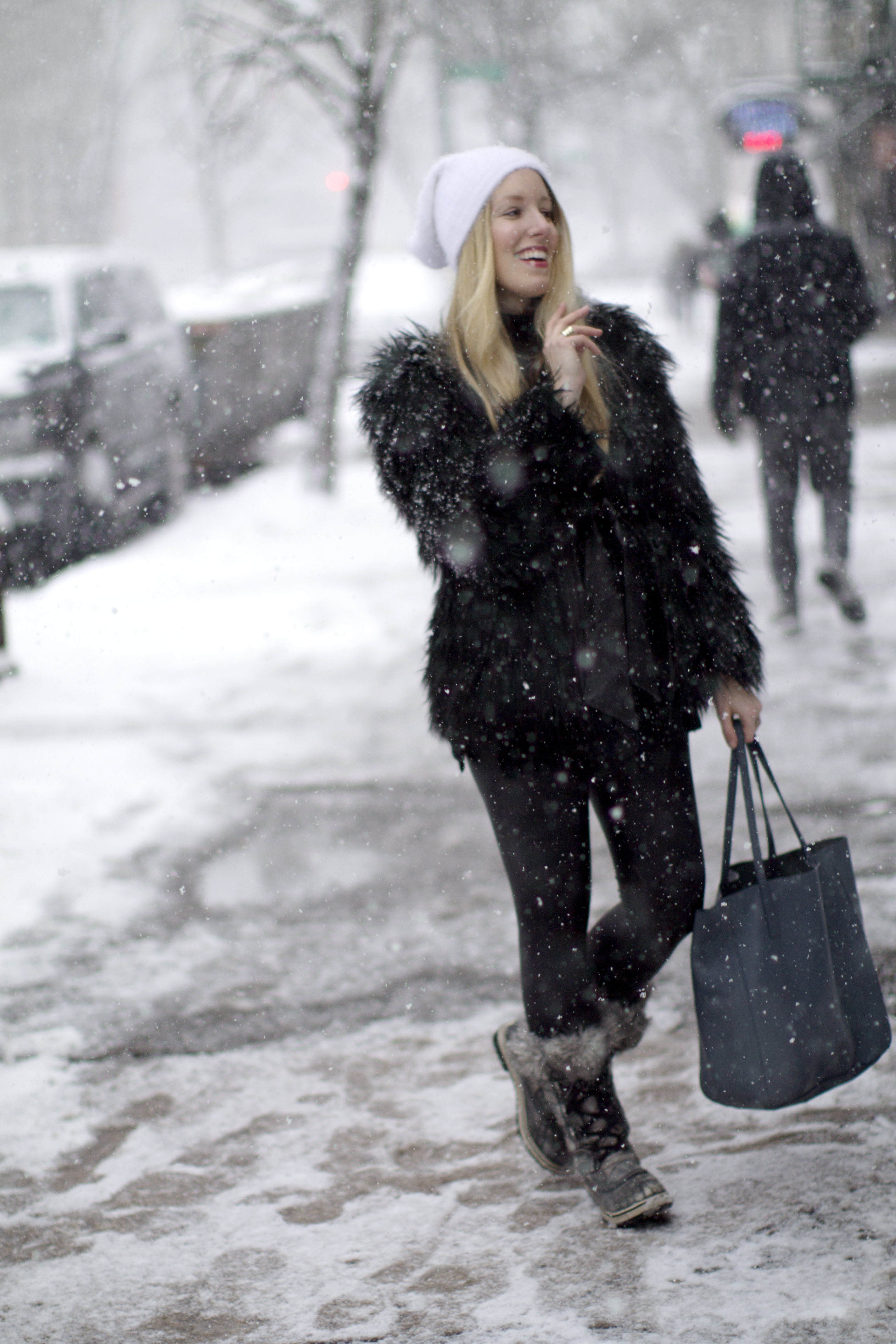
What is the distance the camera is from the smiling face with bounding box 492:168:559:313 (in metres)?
2.46

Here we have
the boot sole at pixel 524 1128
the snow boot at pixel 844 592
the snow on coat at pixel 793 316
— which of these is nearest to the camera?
the boot sole at pixel 524 1128

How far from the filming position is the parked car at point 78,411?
873cm

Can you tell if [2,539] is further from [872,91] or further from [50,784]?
[872,91]

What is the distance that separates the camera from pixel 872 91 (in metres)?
15.1

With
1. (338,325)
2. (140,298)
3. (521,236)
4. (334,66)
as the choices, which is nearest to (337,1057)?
(521,236)

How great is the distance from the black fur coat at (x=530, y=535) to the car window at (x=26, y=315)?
7.24 metres

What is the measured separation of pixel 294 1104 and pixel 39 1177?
1.83ft

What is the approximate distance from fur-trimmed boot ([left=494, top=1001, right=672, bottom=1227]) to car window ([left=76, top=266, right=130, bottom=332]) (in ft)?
25.2

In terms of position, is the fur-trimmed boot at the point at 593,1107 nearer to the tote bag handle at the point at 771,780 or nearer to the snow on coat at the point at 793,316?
the tote bag handle at the point at 771,780

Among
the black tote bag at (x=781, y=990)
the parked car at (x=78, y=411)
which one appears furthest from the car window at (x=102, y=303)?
the black tote bag at (x=781, y=990)

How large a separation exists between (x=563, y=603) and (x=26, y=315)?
780cm

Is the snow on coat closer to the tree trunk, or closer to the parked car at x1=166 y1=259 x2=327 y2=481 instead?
the tree trunk

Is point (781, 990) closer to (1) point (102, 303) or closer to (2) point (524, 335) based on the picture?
(2) point (524, 335)

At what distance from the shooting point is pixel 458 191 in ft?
8.13
